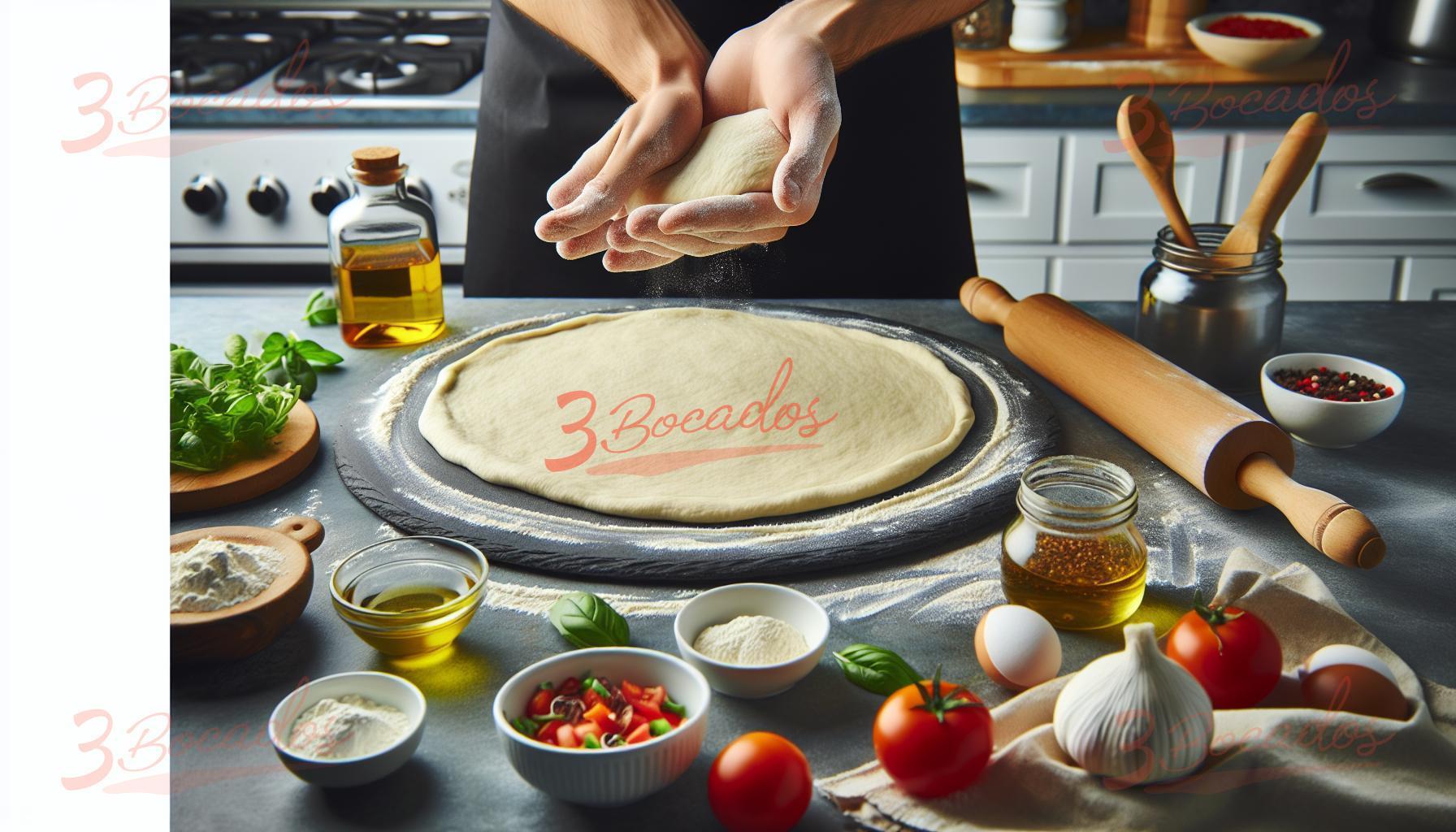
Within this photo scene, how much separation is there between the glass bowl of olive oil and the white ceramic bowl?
5.6 inches

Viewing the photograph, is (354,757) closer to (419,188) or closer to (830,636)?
(830,636)

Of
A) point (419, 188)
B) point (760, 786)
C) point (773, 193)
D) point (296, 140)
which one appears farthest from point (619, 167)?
point (296, 140)

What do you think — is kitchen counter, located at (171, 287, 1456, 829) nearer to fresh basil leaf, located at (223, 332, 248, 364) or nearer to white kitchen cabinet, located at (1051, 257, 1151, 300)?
fresh basil leaf, located at (223, 332, 248, 364)

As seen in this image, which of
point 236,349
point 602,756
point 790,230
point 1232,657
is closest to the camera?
point 602,756

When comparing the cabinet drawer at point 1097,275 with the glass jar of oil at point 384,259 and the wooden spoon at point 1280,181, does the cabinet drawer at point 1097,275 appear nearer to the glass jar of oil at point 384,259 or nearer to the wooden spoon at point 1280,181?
the wooden spoon at point 1280,181

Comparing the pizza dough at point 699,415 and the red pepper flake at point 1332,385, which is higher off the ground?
the red pepper flake at point 1332,385

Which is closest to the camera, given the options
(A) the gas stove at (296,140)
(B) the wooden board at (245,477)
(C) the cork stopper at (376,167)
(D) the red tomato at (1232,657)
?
(D) the red tomato at (1232,657)

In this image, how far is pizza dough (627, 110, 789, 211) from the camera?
4.17ft

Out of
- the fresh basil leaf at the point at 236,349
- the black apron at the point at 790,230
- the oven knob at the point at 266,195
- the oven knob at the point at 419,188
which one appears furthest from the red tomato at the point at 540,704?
the oven knob at the point at 266,195

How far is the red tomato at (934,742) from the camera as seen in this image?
2.53 feet

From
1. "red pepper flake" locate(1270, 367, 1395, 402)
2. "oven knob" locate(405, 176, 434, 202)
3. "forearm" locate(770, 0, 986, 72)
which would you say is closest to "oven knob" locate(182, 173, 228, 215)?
"oven knob" locate(405, 176, 434, 202)

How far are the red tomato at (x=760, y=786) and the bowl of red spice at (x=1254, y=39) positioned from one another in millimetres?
2293

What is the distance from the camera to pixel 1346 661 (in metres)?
0.87

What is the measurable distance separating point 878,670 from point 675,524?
0.33 metres
